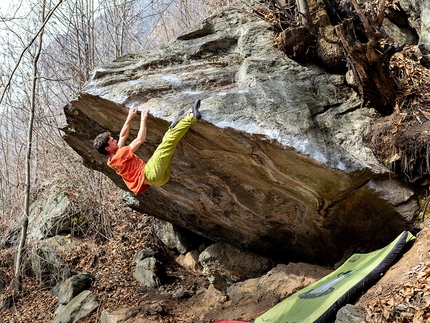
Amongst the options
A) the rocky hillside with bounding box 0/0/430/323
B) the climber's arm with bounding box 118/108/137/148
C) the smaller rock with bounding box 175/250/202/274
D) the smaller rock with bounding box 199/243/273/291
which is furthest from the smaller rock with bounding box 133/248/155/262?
the climber's arm with bounding box 118/108/137/148

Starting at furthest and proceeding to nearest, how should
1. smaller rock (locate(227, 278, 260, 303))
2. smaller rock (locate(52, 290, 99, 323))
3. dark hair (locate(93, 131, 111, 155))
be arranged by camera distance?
smaller rock (locate(52, 290, 99, 323))
smaller rock (locate(227, 278, 260, 303))
dark hair (locate(93, 131, 111, 155))

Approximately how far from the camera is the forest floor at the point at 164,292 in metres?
3.43

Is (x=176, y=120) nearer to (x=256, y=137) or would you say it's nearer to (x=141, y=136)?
(x=141, y=136)

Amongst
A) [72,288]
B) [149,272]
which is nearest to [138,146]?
[149,272]

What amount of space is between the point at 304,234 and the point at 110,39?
935 centimetres

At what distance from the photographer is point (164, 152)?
15.2ft

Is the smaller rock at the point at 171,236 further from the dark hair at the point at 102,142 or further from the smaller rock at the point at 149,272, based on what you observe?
the dark hair at the point at 102,142

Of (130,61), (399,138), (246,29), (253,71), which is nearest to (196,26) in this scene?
(246,29)

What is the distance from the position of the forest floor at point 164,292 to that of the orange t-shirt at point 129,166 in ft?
7.83

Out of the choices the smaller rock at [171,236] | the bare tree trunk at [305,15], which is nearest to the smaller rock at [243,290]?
the smaller rock at [171,236]

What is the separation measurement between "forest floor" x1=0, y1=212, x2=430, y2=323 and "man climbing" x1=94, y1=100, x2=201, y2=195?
94.7 inches

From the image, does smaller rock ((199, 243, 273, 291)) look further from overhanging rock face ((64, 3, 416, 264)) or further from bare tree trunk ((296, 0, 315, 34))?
bare tree trunk ((296, 0, 315, 34))

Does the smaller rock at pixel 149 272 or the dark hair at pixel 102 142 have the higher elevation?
the dark hair at pixel 102 142

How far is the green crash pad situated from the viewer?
4066 millimetres
